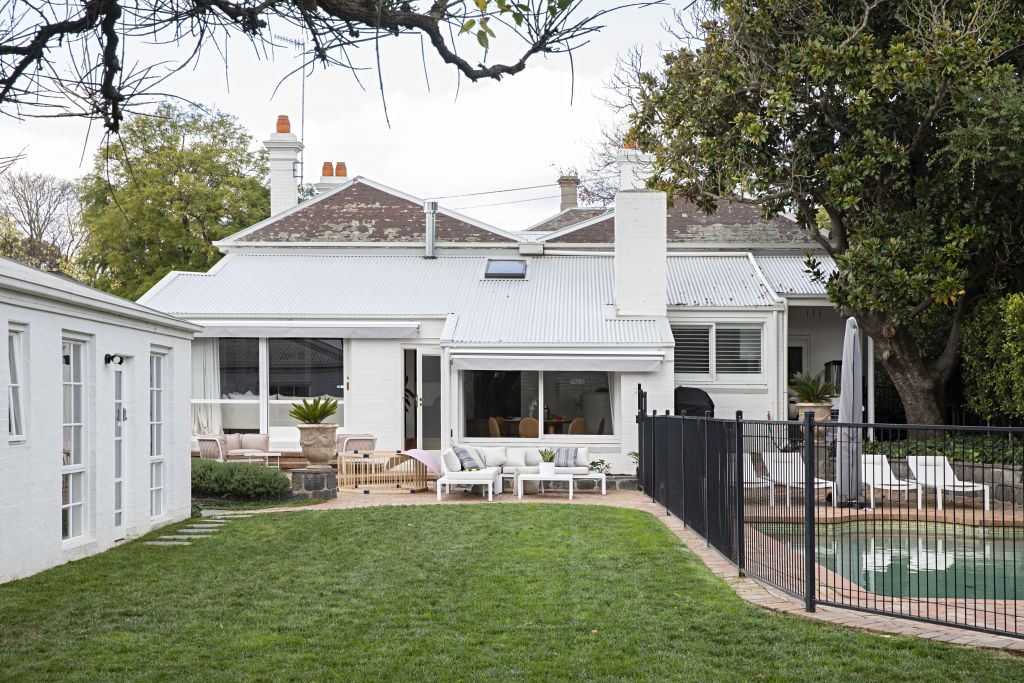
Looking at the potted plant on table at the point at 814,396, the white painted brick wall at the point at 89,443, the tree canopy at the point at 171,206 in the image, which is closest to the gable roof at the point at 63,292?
the white painted brick wall at the point at 89,443

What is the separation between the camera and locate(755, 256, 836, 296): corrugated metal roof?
1998 cm

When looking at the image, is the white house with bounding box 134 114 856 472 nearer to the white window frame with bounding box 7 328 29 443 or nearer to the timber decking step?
the timber decking step

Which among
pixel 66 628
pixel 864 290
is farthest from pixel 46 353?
pixel 864 290

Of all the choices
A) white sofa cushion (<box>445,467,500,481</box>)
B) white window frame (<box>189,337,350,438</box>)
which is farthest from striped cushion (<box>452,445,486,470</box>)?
white window frame (<box>189,337,350,438</box>)

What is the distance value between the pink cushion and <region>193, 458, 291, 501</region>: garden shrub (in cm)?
279

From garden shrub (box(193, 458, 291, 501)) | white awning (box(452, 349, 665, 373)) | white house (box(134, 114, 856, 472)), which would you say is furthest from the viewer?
white house (box(134, 114, 856, 472))

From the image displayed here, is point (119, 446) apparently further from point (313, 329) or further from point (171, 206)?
point (171, 206)

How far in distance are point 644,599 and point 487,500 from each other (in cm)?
710

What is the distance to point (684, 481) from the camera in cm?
1216

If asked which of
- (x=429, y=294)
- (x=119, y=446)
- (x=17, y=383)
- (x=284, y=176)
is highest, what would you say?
(x=284, y=176)

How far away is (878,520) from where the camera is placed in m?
7.16

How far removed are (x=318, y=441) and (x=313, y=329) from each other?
3.48m

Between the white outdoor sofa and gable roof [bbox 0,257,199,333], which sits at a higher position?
gable roof [bbox 0,257,199,333]

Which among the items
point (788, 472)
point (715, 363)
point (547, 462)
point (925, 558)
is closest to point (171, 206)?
point (715, 363)
